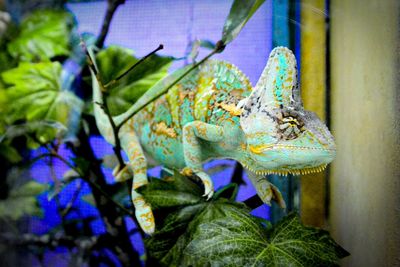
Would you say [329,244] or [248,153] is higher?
[248,153]

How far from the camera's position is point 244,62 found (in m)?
1.03

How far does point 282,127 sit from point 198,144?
0.24 meters

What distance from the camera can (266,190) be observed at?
3.34 ft

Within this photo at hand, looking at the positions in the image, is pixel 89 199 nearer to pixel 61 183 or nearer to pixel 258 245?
pixel 61 183

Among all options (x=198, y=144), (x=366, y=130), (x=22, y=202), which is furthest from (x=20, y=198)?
(x=366, y=130)

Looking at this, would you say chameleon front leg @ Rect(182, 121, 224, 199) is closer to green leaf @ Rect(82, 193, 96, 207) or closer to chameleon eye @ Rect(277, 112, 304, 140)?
chameleon eye @ Rect(277, 112, 304, 140)

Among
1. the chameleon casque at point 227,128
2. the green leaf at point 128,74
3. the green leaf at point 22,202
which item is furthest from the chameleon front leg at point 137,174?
the green leaf at point 22,202

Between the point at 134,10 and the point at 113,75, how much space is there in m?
0.19

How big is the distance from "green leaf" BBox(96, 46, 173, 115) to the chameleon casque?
4 centimetres

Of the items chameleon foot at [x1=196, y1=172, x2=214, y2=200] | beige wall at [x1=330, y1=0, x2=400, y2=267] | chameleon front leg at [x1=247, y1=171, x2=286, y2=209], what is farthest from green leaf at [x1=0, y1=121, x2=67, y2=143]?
beige wall at [x1=330, y1=0, x2=400, y2=267]

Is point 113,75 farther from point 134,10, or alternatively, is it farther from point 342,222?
point 342,222

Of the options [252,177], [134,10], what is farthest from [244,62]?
[134,10]

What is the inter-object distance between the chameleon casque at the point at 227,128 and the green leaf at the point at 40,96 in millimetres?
120

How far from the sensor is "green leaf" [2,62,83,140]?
1300mm
